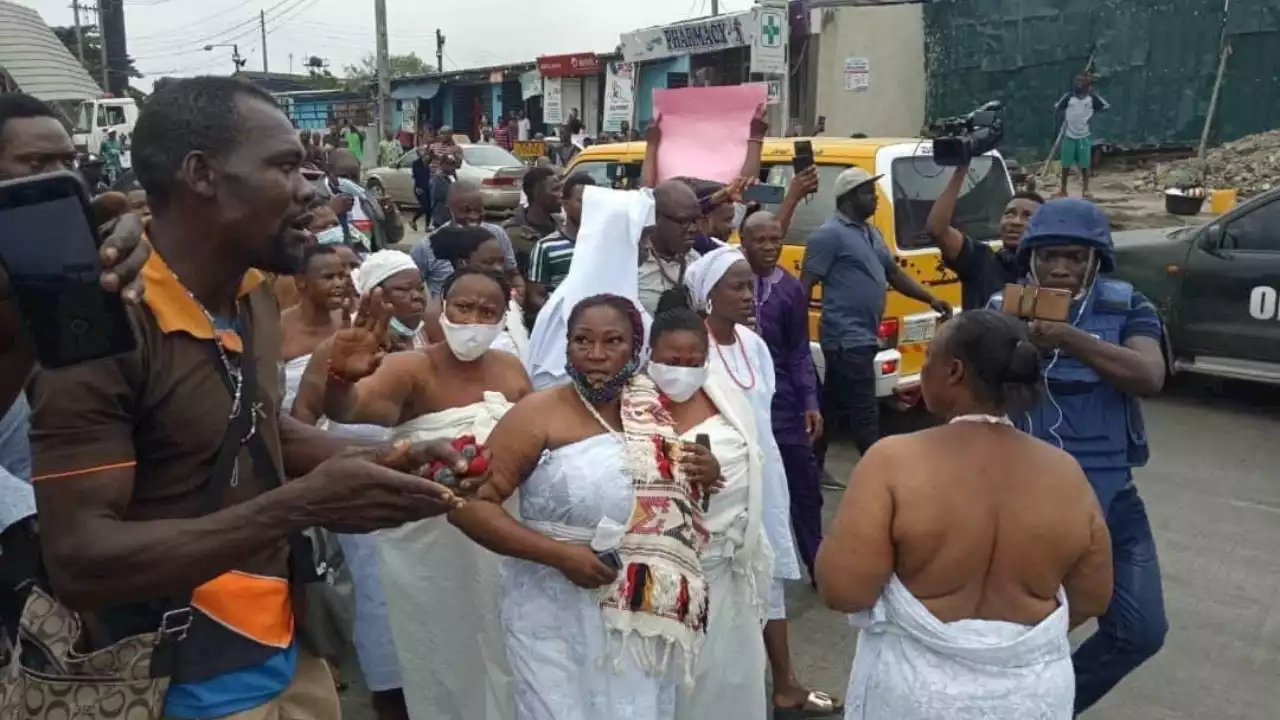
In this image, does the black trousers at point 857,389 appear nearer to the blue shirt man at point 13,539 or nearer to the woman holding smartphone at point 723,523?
the woman holding smartphone at point 723,523

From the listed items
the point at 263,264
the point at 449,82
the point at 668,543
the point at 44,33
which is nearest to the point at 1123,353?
the point at 668,543

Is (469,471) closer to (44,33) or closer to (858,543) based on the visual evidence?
(858,543)

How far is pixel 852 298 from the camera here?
583 cm

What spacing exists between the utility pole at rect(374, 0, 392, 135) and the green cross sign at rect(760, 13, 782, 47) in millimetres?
18483

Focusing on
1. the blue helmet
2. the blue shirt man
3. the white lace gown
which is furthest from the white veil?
the blue shirt man

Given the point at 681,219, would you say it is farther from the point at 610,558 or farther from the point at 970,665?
the point at 970,665

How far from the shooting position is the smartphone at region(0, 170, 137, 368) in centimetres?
148

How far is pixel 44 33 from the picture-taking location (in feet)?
30.9

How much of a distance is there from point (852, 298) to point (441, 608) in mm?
3112

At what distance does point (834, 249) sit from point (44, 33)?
751 cm

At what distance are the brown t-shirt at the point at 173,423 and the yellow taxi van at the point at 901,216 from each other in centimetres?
491

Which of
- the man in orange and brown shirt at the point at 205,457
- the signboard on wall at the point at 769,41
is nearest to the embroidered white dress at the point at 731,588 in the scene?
the man in orange and brown shirt at the point at 205,457

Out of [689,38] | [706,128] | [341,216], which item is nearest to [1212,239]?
[706,128]

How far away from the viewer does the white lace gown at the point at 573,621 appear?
284 cm
